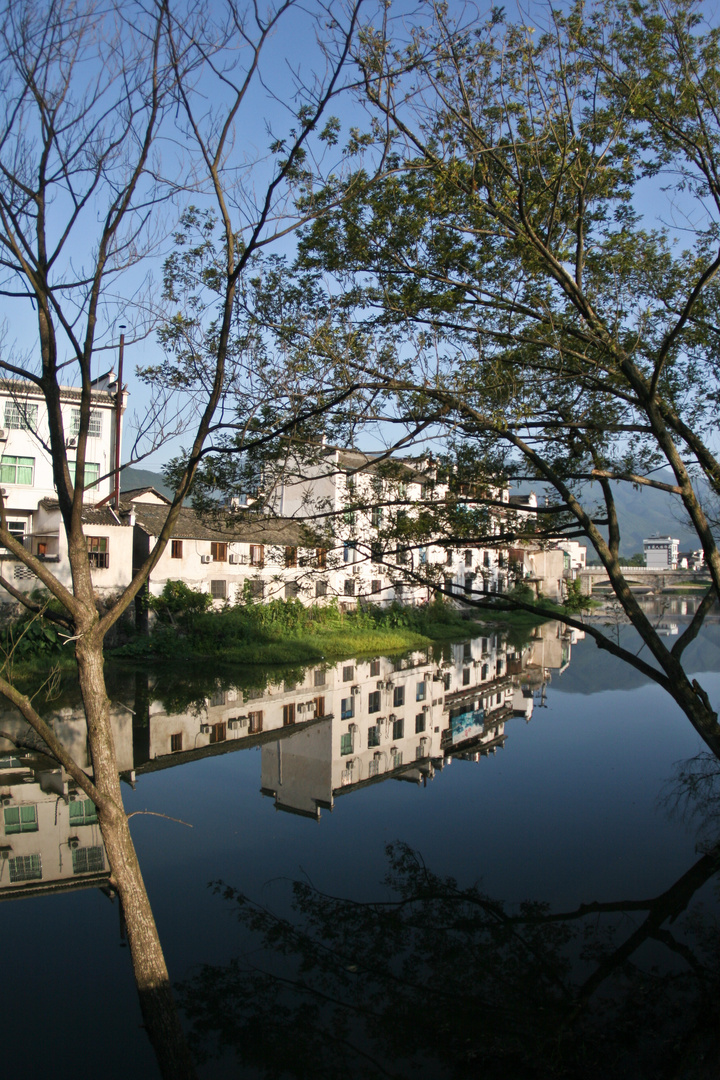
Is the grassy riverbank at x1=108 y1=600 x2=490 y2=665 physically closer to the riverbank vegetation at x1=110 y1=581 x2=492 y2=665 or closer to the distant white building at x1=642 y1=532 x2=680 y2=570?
the riverbank vegetation at x1=110 y1=581 x2=492 y2=665

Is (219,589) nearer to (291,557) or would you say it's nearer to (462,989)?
(291,557)

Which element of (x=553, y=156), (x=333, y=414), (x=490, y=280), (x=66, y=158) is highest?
(x=553, y=156)

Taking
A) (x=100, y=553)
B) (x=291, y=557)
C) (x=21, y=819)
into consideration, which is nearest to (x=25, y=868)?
(x=21, y=819)

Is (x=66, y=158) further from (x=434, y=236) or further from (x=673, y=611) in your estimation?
(x=673, y=611)

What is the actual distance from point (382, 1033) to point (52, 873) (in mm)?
4179

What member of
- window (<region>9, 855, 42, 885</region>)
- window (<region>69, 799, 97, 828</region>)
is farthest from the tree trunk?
window (<region>69, 799, 97, 828</region>)

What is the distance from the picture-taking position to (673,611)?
48406 mm

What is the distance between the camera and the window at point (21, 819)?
8461 millimetres

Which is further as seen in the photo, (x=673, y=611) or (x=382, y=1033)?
(x=673, y=611)

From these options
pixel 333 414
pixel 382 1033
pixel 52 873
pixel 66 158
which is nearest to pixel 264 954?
pixel 382 1033

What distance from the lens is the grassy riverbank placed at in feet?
70.0

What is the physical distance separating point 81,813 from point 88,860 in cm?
141

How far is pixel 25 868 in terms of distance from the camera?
24.8 feet

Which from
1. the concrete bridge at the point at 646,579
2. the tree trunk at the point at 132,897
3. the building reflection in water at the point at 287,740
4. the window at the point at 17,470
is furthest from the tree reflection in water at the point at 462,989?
the concrete bridge at the point at 646,579
